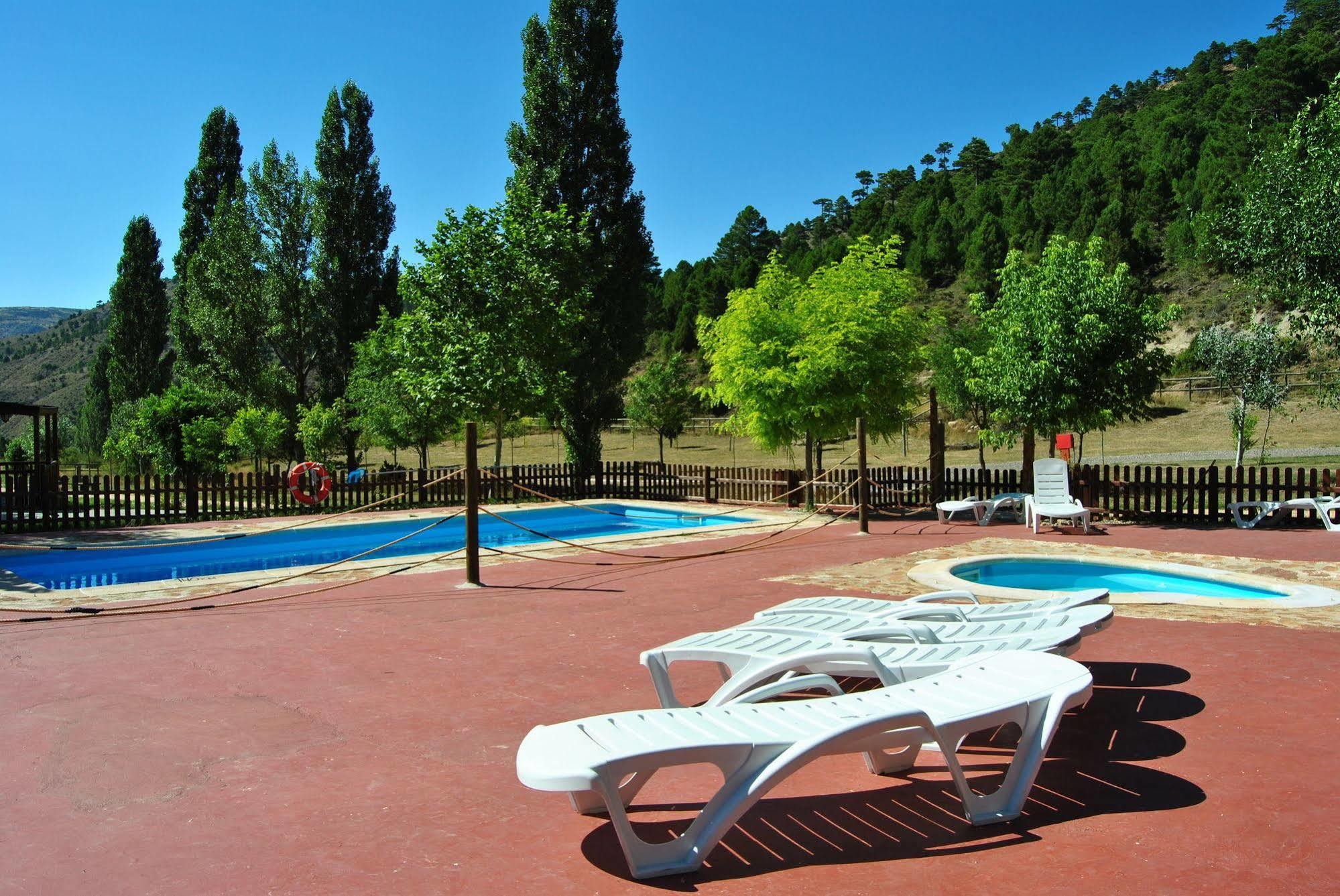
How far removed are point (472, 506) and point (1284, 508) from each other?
13.2 m

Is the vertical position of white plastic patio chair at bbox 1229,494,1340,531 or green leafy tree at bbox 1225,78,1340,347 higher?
green leafy tree at bbox 1225,78,1340,347

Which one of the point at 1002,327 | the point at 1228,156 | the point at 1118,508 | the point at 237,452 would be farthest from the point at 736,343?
the point at 1228,156

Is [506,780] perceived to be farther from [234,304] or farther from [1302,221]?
[234,304]

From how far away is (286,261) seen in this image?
3425cm

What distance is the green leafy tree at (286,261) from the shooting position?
33844mm

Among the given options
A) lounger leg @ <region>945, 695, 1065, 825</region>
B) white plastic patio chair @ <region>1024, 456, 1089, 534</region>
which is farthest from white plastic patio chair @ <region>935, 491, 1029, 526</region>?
lounger leg @ <region>945, 695, 1065, 825</region>

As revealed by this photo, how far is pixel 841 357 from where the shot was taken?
17031 millimetres

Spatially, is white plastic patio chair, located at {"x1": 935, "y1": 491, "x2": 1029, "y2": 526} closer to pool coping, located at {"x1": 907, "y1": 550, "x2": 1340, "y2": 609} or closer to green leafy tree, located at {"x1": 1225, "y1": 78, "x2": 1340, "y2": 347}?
pool coping, located at {"x1": 907, "y1": 550, "x2": 1340, "y2": 609}

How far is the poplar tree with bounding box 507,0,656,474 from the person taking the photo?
2633 cm

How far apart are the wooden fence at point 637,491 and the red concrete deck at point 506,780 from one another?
340 inches

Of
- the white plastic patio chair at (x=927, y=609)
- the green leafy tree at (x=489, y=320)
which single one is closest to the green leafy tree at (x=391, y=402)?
the green leafy tree at (x=489, y=320)

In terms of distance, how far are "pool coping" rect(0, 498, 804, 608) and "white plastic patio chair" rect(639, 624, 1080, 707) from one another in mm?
7163

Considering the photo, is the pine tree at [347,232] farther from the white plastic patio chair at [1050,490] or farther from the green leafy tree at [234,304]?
the white plastic patio chair at [1050,490]


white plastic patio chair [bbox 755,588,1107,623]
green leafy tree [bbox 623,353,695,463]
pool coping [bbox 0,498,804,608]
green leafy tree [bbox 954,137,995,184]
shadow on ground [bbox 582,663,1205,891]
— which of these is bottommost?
pool coping [bbox 0,498,804,608]
